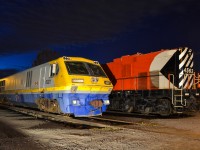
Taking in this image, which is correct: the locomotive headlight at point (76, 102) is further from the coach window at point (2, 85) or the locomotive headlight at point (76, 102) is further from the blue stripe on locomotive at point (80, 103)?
the coach window at point (2, 85)

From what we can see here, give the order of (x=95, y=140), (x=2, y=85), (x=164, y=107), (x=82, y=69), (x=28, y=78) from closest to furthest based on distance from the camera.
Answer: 1. (x=95, y=140)
2. (x=82, y=69)
3. (x=164, y=107)
4. (x=28, y=78)
5. (x=2, y=85)

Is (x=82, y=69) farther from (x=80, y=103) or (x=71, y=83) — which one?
(x=80, y=103)

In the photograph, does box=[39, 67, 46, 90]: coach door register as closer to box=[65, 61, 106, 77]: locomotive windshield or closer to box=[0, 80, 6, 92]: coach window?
box=[65, 61, 106, 77]: locomotive windshield

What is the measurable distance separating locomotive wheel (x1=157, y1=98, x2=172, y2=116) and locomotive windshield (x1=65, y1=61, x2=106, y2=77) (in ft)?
11.4

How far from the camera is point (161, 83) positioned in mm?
16125

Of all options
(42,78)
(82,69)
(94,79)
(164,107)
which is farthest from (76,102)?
(164,107)

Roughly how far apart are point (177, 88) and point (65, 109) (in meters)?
6.00

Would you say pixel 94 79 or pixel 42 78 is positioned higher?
pixel 42 78

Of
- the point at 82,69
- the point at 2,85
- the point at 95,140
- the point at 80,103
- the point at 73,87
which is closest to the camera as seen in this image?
the point at 95,140

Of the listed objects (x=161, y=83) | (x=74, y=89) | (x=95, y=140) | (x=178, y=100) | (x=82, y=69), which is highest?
(x=82, y=69)

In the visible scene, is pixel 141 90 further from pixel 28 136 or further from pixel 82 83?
pixel 28 136

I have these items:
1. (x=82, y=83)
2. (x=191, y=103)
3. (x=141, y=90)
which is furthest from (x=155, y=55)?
(x=82, y=83)

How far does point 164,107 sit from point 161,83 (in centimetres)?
139

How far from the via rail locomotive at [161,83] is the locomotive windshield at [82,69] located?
10.7 ft
